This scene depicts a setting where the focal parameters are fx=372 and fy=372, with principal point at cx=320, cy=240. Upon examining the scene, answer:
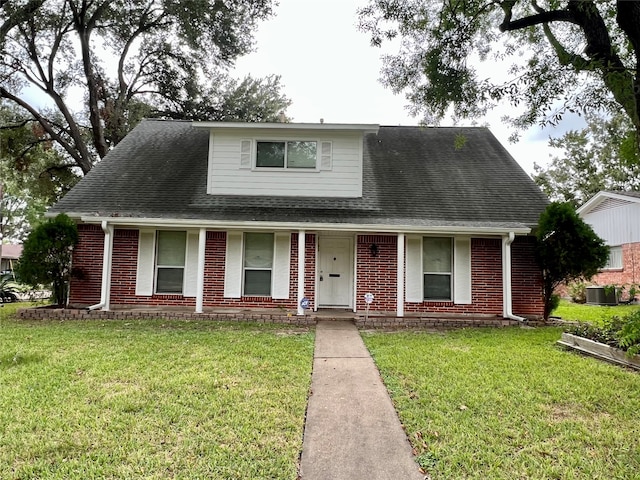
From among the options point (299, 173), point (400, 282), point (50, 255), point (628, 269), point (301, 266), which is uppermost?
point (299, 173)

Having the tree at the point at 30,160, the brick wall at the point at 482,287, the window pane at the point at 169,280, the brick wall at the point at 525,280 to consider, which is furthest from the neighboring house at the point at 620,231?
the tree at the point at 30,160

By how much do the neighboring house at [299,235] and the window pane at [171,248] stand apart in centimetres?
3

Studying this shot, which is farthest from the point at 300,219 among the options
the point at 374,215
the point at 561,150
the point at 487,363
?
the point at 561,150

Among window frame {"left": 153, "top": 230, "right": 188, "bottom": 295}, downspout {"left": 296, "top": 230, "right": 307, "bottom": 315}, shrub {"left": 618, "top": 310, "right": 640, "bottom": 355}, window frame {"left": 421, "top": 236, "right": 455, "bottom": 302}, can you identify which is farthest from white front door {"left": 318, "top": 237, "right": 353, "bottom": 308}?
shrub {"left": 618, "top": 310, "right": 640, "bottom": 355}

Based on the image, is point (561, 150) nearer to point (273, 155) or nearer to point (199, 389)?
point (273, 155)

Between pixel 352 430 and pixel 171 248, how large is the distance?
8.19 metres

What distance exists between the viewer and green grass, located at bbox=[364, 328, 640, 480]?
2893mm

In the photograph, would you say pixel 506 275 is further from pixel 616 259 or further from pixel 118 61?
pixel 118 61

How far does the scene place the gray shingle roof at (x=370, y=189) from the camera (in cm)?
988

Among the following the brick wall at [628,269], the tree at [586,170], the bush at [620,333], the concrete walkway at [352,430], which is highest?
the tree at [586,170]

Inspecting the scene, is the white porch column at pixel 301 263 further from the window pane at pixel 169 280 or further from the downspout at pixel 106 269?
the downspout at pixel 106 269

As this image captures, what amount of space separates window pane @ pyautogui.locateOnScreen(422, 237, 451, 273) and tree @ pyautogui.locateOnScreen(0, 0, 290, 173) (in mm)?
11484

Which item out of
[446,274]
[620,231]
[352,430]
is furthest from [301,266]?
[620,231]

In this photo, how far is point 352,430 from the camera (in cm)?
343
